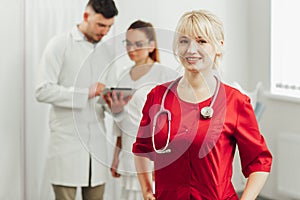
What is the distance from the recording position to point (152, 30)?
2.04m

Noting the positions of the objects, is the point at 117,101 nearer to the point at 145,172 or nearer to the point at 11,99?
the point at 145,172

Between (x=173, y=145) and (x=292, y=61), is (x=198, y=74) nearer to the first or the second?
(x=173, y=145)

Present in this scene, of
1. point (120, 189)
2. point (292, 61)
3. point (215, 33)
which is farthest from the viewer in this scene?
point (292, 61)

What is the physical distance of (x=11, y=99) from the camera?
3.05m

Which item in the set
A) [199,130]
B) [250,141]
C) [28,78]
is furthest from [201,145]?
[28,78]

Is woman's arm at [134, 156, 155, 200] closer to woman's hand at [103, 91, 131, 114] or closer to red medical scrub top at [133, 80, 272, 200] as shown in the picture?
red medical scrub top at [133, 80, 272, 200]

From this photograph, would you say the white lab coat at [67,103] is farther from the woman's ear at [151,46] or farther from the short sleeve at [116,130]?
the woman's ear at [151,46]

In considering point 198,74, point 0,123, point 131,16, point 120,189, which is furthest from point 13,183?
point 198,74

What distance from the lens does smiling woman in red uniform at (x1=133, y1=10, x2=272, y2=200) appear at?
74.5 inches

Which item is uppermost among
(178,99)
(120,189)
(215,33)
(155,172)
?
(215,33)

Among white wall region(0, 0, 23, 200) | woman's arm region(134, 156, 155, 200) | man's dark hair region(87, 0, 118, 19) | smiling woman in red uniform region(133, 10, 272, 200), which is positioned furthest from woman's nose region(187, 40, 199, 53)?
white wall region(0, 0, 23, 200)

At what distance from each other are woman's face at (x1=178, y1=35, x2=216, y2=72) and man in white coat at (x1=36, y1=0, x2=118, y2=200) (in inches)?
35.4

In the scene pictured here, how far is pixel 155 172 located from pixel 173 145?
141 millimetres

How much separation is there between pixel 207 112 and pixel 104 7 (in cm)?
119
